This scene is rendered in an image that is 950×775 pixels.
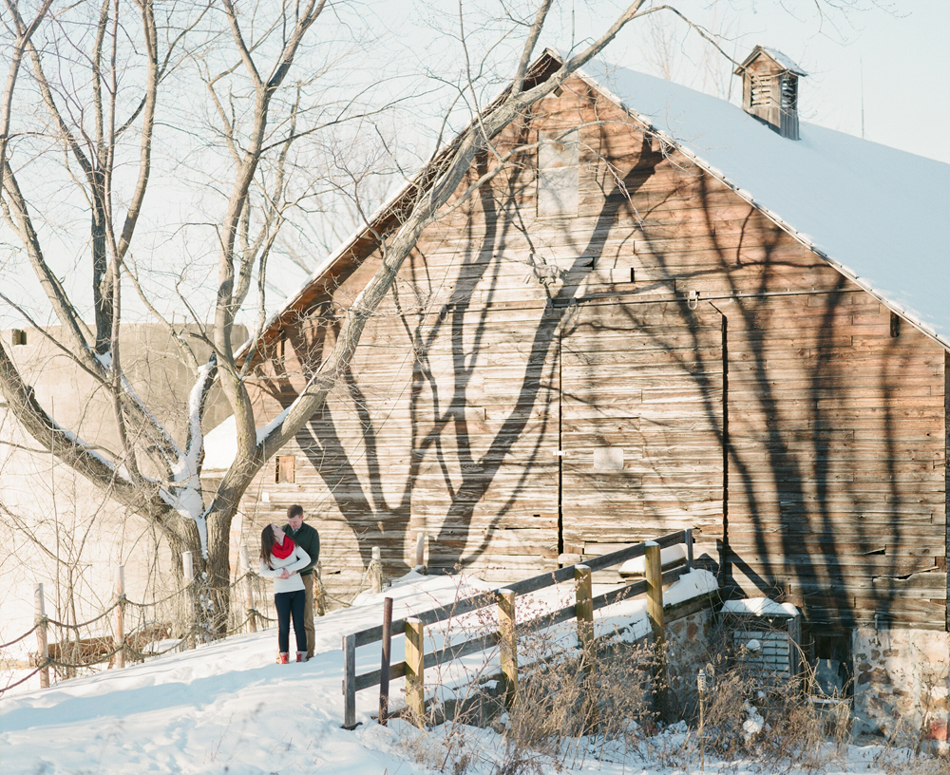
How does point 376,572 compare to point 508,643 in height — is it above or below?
below

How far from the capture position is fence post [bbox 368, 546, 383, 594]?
1293 centimetres

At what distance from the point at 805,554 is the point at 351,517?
6373 mm

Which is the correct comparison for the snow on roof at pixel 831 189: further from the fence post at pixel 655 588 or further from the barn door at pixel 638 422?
the fence post at pixel 655 588

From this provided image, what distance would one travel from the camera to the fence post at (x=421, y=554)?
13.2 metres

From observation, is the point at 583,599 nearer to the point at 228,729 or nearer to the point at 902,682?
the point at 228,729

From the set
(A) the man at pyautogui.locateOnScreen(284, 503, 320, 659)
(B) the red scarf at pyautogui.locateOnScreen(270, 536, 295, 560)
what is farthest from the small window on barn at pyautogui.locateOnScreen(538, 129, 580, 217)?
(B) the red scarf at pyautogui.locateOnScreen(270, 536, 295, 560)

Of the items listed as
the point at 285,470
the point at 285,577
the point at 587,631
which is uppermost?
the point at 285,470

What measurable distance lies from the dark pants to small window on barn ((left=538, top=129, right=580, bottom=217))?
6645 mm

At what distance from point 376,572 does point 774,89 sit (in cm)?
1137

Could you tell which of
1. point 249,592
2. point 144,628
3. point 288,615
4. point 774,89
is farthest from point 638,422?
point 774,89

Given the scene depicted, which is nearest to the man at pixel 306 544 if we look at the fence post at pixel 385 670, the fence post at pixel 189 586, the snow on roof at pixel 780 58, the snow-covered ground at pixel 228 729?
the snow-covered ground at pixel 228 729

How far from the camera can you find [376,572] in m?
13.0

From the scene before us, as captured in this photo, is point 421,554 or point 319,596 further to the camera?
point 421,554

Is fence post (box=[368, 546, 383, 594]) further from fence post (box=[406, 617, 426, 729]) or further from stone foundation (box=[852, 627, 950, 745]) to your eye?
stone foundation (box=[852, 627, 950, 745])
